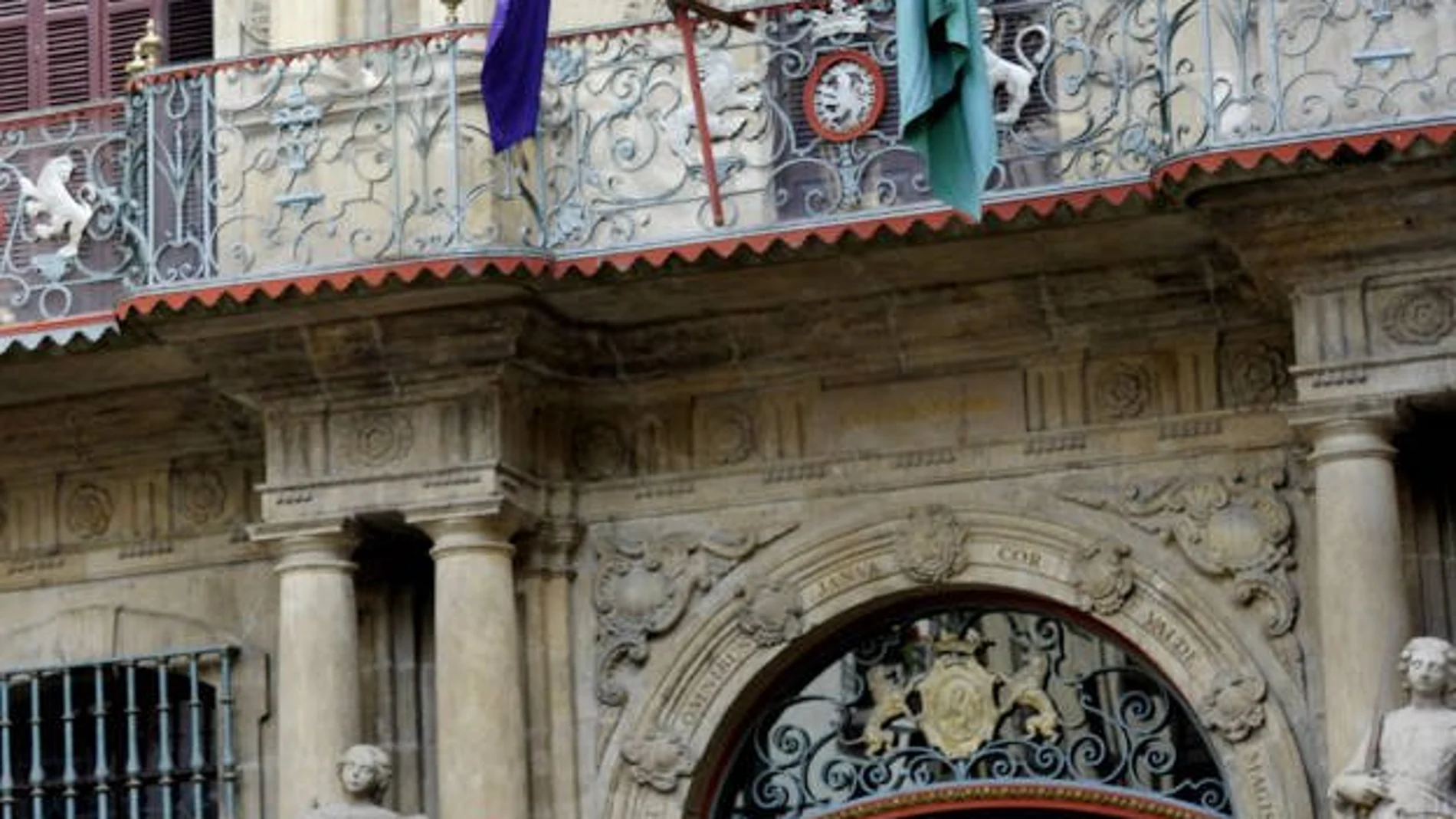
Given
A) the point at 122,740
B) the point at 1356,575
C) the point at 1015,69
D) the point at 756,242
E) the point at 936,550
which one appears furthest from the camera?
the point at 122,740

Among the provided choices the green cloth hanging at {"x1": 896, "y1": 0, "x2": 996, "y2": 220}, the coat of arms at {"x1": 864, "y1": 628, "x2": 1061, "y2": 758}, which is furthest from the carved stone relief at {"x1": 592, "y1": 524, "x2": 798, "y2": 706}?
the green cloth hanging at {"x1": 896, "y1": 0, "x2": 996, "y2": 220}

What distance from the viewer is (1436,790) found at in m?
16.7

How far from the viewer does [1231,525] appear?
18266 millimetres

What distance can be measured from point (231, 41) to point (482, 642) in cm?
305

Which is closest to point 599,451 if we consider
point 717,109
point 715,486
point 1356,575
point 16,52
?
point 715,486

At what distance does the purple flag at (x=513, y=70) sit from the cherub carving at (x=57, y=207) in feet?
6.27

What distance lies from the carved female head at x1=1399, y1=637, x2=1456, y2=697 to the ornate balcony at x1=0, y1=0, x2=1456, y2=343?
194 cm

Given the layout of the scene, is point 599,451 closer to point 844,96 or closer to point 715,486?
point 715,486

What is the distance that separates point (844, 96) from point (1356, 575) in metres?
2.75

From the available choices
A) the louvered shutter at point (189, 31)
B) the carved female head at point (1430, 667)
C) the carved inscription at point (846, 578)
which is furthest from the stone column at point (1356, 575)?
the louvered shutter at point (189, 31)

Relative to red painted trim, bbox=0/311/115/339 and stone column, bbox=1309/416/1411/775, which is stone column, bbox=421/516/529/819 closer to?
red painted trim, bbox=0/311/115/339

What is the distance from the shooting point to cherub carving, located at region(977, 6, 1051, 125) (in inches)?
706

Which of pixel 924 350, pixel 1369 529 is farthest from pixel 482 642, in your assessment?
pixel 1369 529

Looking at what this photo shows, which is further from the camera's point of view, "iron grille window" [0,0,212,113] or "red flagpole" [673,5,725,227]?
"iron grille window" [0,0,212,113]
